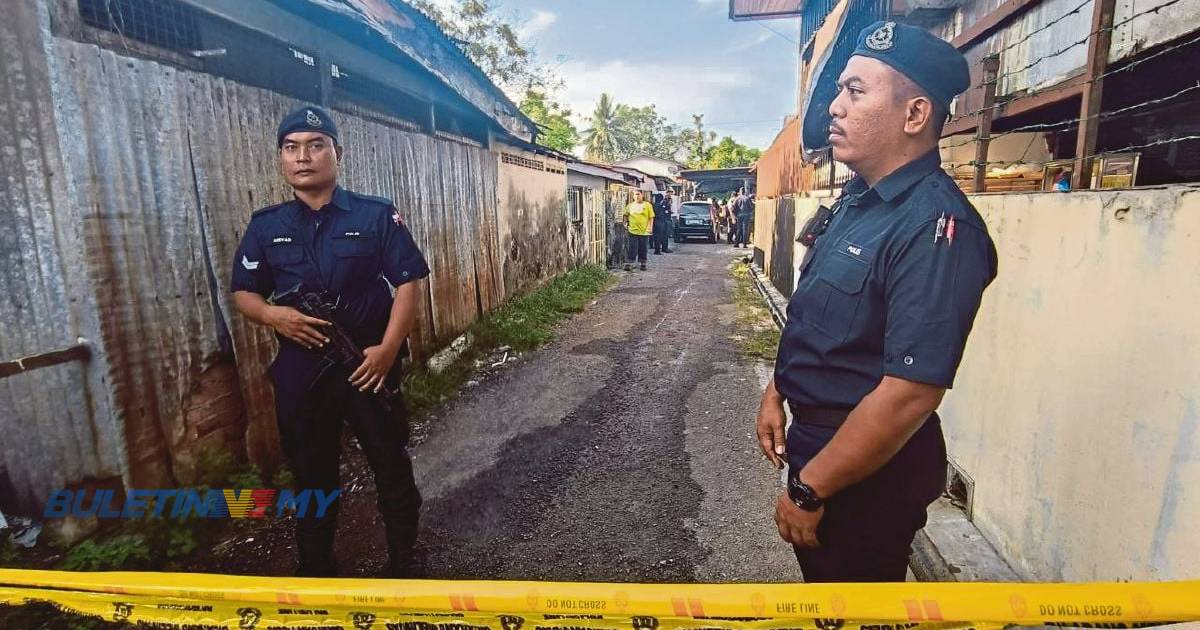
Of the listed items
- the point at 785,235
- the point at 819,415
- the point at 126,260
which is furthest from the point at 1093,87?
the point at 785,235

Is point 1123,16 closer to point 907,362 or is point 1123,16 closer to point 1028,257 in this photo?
point 1028,257

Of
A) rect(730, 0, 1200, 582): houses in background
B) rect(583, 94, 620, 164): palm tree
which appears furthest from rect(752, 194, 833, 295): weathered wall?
rect(583, 94, 620, 164): palm tree

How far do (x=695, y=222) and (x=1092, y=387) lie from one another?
64.8 feet

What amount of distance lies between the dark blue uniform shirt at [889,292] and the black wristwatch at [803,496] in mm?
209

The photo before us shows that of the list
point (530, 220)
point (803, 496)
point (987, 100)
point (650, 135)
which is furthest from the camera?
point (650, 135)

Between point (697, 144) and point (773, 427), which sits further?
point (697, 144)

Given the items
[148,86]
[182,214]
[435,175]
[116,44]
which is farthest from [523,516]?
[435,175]

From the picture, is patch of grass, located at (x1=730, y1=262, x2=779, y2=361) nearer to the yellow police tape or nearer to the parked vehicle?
the yellow police tape

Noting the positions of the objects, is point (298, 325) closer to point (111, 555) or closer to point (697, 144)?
point (111, 555)

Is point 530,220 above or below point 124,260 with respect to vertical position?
above

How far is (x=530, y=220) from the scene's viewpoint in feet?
28.4

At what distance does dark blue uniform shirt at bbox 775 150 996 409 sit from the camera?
1.17 meters

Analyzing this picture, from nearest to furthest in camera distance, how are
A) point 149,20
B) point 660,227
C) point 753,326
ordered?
point 149,20
point 753,326
point 660,227

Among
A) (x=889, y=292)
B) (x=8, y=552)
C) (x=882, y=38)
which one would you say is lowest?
(x=8, y=552)
